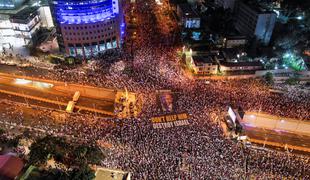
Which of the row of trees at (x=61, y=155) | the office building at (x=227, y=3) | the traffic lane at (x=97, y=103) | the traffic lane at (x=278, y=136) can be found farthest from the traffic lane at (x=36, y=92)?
the office building at (x=227, y=3)

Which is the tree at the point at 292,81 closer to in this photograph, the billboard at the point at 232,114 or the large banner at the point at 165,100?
the billboard at the point at 232,114

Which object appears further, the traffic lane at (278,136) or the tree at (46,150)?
the traffic lane at (278,136)

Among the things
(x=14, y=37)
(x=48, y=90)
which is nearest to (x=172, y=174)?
(x=48, y=90)

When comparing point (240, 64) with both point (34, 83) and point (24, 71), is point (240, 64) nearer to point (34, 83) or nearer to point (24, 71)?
point (34, 83)

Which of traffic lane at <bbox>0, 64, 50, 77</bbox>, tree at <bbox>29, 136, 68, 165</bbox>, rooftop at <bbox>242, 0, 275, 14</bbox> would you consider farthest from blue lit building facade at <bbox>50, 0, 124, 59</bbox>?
rooftop at <bbox>242, 0, 275, 14</bbox>

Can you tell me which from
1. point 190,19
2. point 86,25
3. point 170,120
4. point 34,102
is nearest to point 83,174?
point 170,120
